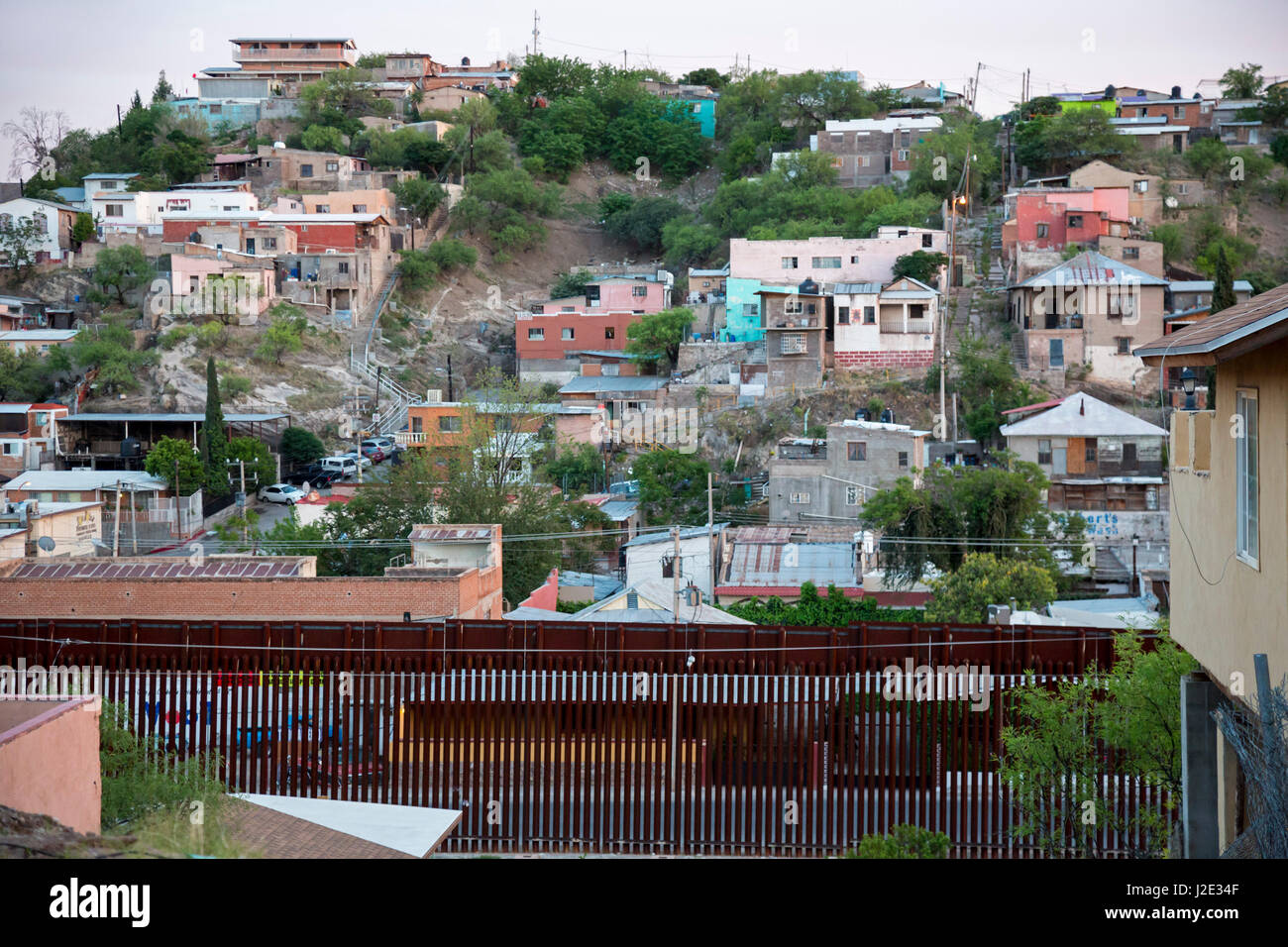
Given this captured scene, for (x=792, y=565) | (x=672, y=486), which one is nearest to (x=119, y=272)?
(x=672, y=486)

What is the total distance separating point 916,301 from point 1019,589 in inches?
725

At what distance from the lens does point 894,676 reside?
9961 millimetres

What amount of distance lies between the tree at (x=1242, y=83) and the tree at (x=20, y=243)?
45644mm

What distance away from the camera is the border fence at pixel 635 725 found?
387 inches

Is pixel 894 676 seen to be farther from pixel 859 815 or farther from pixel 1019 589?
pixel 1019 589

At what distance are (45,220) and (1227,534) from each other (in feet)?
160

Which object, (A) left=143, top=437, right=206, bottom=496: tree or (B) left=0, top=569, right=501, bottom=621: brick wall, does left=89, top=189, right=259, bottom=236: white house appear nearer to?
(A) left=143, top=437, right=206, bottom=496: tree

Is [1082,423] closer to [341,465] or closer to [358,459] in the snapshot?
[358,459]

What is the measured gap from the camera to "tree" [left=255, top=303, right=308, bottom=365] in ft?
132

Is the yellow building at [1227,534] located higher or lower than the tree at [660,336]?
lower

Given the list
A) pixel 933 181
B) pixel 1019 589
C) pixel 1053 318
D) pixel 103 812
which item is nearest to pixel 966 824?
pixel 103 812

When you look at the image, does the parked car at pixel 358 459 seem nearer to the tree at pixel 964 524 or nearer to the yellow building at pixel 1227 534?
the tree at pixel 964 524

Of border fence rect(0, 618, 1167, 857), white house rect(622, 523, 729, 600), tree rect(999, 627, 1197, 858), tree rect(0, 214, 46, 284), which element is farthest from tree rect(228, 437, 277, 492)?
tree rect(999, 627, 1197, 858)

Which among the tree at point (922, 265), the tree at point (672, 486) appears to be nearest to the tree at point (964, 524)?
the tree at point (672, 486)
